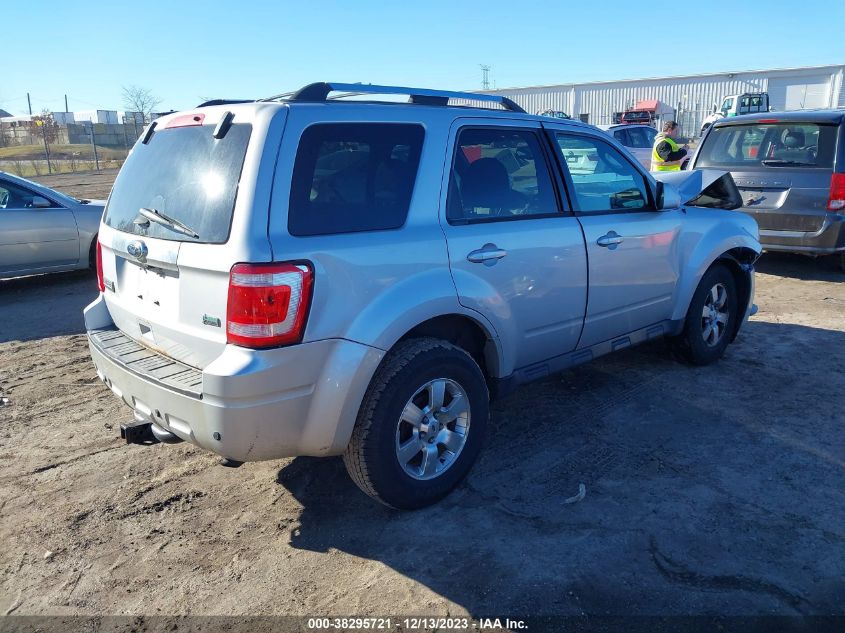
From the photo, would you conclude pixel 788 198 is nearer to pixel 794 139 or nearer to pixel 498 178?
pixel 794 139

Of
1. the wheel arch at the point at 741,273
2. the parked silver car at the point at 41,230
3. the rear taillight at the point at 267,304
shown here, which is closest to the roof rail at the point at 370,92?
the rear taillight at the point at 267,304

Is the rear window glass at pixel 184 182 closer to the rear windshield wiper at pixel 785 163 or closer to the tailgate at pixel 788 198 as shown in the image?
the tailgate at pixel 788 198

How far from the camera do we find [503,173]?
3.89m

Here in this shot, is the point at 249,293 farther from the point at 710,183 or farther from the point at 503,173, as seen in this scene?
the point at 710,183

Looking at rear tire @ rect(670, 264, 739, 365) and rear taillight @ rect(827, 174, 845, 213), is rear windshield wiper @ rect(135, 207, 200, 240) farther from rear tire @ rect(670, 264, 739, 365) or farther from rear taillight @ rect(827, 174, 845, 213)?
rear taillight @ rect(827, 174, 845, 213)

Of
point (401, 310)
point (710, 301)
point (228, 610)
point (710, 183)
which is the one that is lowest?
point (228, 610)

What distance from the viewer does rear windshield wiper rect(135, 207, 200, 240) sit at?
3.03 metres

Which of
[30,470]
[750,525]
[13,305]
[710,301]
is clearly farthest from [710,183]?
[13,305]

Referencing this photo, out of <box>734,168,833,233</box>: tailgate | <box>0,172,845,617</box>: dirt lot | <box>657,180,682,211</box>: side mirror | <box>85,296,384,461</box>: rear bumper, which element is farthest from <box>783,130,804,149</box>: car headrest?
<box>85,296,384,461</box>: rear bumper

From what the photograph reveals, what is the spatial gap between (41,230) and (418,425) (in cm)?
683

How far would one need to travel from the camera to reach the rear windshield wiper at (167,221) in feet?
9.94

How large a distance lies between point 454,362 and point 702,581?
1.43 meters

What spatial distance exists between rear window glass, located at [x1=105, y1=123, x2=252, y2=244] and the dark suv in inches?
284

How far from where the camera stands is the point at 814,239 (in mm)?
8031
